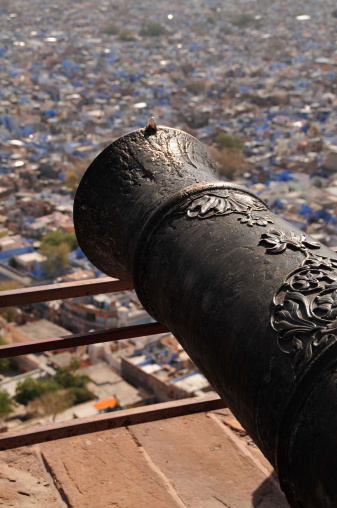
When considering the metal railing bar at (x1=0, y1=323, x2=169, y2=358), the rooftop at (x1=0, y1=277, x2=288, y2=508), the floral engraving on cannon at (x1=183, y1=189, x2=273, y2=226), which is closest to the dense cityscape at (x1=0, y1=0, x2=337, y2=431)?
the rooftop at (x1=0, y1=277, x2=288, y2=508)

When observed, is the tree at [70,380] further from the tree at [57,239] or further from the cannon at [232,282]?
the cannon at [232,282]

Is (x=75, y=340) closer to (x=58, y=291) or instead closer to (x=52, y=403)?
(x=58, y=291)

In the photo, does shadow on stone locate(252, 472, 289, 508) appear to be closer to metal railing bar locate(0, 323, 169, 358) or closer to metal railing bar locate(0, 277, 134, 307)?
metal railing bar locate(0, 323, 169, 358)

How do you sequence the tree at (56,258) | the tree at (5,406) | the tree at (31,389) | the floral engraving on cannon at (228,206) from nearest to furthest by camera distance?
the floral engraving on cannon at (228,206) < the tree at (5,406) < the tree at (31,389) < the tree at (56,258)

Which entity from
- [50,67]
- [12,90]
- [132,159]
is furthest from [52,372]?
[50,67]

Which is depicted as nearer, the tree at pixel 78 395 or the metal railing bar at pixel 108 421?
the metal railing bar at pixel 108 421

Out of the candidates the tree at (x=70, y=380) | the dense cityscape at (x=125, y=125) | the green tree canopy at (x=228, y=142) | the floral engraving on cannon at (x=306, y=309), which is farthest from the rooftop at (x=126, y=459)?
the green tree canopy at (x=228, y=142)

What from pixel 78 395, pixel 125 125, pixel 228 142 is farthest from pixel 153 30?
pixel 78 395
